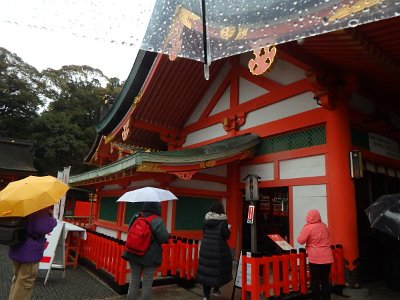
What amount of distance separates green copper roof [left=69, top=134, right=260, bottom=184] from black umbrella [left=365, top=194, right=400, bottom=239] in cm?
278

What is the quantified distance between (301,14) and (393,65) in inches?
175

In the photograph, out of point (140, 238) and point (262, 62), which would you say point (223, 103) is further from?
point (140, 238)

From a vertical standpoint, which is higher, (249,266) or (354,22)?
(354,22)

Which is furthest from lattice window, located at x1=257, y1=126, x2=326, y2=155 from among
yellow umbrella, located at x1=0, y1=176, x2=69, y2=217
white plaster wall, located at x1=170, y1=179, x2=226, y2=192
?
yellow umbrella, located at x1=0, y1=176, x2=69, y2=217

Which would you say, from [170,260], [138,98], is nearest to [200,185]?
[170,260]

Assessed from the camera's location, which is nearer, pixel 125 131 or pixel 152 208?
pixel 152 208

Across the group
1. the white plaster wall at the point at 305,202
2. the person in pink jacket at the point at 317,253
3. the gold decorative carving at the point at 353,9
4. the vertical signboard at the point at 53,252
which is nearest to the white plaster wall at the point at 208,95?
the white plaster wall at the point at 305,202

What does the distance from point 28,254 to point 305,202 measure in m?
4.71

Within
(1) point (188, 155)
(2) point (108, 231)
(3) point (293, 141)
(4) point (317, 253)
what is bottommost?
(2) point (108, 231)

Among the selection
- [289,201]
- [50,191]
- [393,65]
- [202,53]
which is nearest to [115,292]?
[50,191]

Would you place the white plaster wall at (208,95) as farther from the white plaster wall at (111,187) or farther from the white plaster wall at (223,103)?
the white plaster wall at (111,187)

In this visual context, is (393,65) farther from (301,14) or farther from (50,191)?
(50,191)

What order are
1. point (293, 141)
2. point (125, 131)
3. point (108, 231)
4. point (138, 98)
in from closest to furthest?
1. point (293, 141)
2. point (138, 98)
3. point (125, 131)
4. point (108, 231)

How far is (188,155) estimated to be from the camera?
20.3 feet
